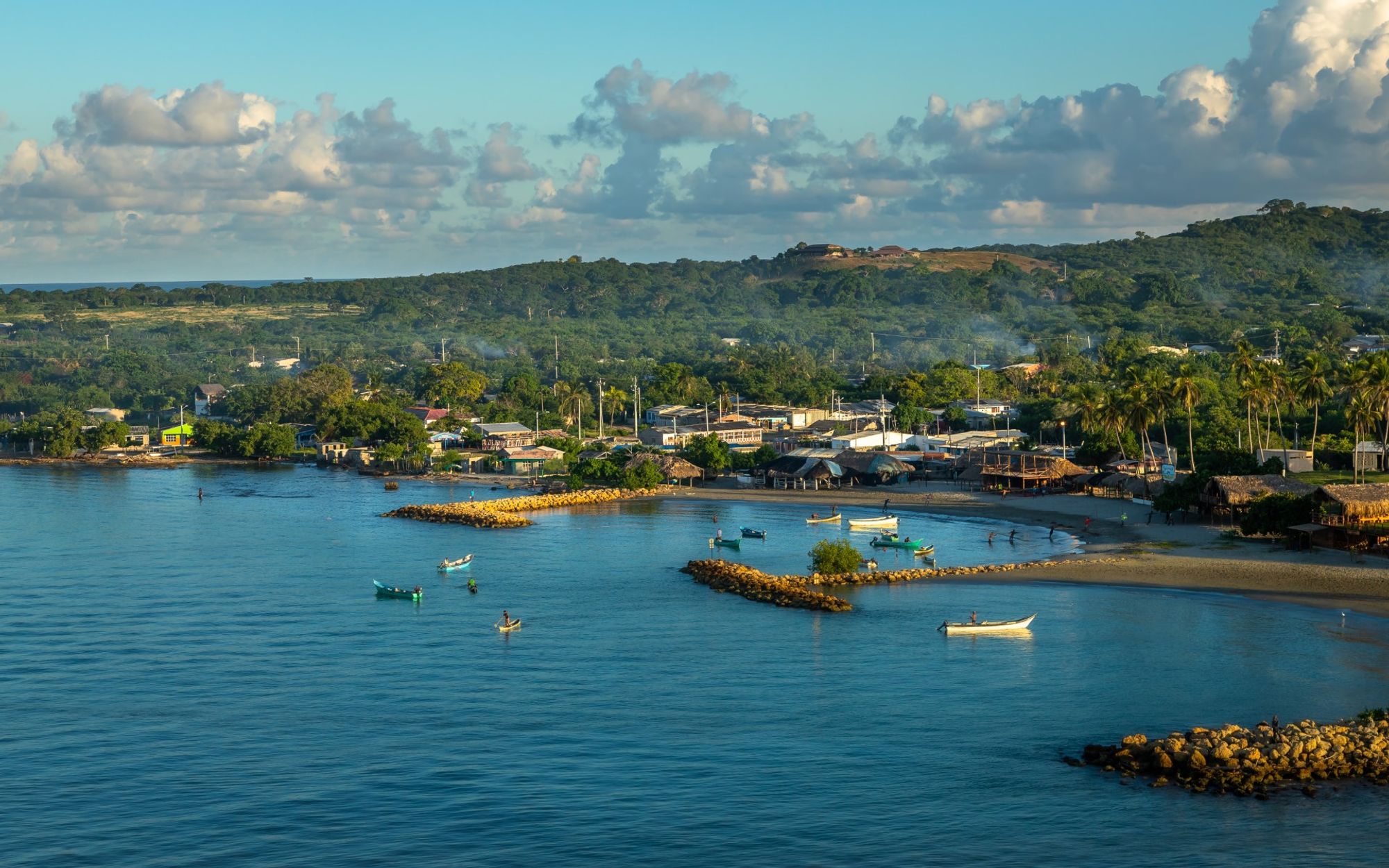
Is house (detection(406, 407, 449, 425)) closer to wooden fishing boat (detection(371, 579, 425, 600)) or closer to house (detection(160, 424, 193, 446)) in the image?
house (detection(160, 424, 193, 446))

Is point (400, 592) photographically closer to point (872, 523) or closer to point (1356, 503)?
point (872, 523)

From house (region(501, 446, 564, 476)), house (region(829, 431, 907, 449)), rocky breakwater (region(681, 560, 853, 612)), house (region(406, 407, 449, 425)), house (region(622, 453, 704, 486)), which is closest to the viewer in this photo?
rocky breakwater (region(681, 560, 853, 612))

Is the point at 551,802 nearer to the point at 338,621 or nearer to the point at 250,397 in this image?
the point at 338,621

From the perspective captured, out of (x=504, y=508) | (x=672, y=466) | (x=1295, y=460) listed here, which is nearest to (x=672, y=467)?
(x=672, y=466)

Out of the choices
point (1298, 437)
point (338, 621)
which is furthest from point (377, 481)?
point (1298, 437)

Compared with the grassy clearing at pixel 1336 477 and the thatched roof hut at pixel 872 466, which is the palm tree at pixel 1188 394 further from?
the thatched roof hut at pixel 872 466

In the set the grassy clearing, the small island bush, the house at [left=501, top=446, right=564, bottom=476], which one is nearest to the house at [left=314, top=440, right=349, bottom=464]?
the house at [left=501, top=446, right=564, bottom=476]

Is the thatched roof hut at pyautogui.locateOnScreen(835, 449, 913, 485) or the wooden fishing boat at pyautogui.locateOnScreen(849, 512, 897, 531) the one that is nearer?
the wooden fishing boat at pyautogui.locateOnScreen(849, 512, 897, 531)

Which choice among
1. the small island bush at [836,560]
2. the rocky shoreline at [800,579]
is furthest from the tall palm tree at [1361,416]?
the small island bush at [836,560]
